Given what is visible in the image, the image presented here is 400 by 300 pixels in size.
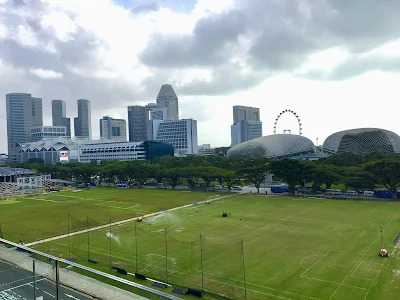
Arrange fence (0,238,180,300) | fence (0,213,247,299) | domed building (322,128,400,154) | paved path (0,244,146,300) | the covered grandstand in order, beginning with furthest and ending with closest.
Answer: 1. domed building (322,128,400,154)
2. the covered grandstand
3. fence (0,213,247,299)
4. paved path (0,244,146,300)
5. fence (0,238,180,300)

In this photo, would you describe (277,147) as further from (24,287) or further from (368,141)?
(24,287)

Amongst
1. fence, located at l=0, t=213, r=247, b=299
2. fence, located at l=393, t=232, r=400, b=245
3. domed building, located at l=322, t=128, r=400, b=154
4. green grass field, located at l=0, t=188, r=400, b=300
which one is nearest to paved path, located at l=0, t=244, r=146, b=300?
fence, located at l=0, t=213, r=247, b=299

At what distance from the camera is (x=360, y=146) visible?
14725 centimetres

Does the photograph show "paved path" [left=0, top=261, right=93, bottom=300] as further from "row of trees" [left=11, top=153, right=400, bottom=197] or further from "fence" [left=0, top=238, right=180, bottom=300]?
"row of trees" [left=11, top=153, right=400, bottom=197]

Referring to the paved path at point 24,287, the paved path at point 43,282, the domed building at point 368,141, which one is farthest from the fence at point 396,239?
the domed building at point 368,141

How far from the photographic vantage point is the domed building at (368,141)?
468 ft

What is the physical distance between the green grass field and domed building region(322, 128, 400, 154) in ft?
325

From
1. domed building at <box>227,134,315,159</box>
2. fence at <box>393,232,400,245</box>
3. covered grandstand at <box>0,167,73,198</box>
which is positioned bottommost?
fence at <box>393,232,400,245</box>

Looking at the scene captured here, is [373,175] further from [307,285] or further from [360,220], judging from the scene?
[307,285]

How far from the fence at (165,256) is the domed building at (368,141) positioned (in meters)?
128

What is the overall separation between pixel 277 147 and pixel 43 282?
14928 centimetres

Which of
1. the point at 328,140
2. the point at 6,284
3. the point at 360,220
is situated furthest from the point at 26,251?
the point at 328,140

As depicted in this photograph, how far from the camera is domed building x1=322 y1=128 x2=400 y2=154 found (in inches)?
5620

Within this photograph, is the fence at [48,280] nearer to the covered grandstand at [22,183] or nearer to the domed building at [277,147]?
the covered grandstand at [22,183]
